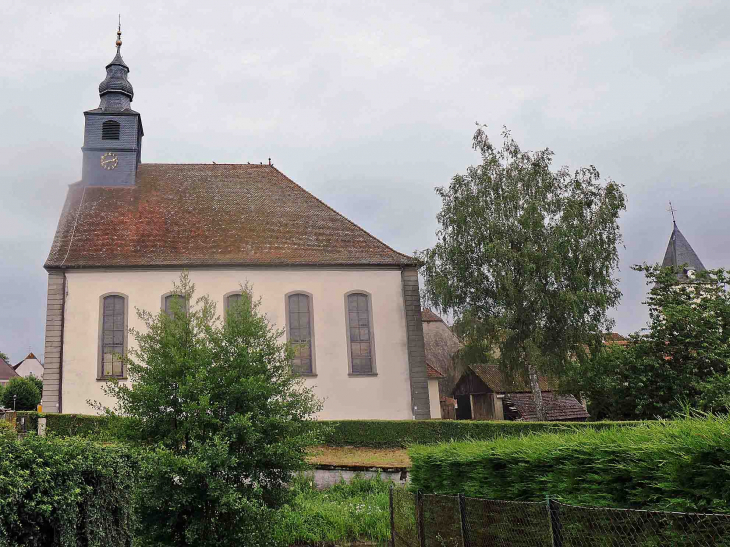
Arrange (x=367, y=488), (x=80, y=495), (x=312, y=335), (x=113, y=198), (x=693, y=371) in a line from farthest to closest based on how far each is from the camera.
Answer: (x=113, y=198), (x=312, y=335), (x=693, y=371), (x=367, y=488), (x=80, y=495)

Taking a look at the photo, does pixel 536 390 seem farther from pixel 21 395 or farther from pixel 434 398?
pixel 21 395

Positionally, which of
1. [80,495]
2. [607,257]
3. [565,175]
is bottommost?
[80,495]

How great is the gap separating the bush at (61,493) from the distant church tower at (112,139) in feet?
68.5

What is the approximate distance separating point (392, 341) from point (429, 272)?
9.98 ft

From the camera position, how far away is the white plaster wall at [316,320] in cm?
2216

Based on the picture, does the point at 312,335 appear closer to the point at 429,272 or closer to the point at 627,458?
the point at 429,272

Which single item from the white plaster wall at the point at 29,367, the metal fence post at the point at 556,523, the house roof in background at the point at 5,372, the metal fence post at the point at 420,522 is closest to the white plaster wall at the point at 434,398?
the metal fence post at the point at 420,522

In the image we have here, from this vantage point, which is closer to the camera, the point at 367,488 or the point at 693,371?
the point at 367,488

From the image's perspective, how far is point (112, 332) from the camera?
74.0 feet

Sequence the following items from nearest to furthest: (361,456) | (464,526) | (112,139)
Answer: (464,526) → (361,456) → (112,139)

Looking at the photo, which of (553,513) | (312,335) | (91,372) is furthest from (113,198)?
(553,513)

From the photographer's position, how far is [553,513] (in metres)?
5.55

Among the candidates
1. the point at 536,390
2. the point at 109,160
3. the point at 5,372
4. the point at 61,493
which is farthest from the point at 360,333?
the point at 5,372

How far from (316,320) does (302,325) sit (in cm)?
56
